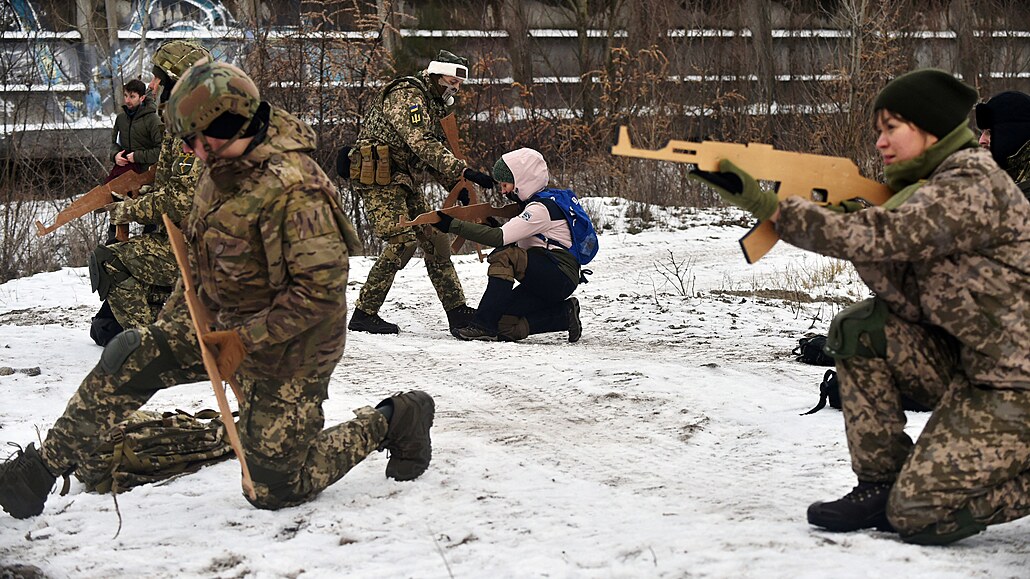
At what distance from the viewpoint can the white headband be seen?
7570 millimetres

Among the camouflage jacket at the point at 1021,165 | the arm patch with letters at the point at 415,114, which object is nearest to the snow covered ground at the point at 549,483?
the camouflage jacket at the point at 1021,165

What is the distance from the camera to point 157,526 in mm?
3861

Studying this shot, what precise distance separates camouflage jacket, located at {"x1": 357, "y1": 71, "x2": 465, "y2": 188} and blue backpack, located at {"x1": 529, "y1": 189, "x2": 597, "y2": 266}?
2.43 feet

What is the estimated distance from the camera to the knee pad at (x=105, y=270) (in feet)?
21.1

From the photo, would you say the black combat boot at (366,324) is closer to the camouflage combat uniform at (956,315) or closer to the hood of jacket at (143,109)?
the hood of jacket at (143,109)

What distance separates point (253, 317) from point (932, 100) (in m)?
2.23

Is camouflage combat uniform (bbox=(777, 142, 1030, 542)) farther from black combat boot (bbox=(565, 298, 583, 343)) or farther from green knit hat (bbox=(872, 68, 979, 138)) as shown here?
black combat boot (bbox=(565, 298, 583, 343))

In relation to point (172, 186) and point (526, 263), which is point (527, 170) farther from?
point (172, 186)

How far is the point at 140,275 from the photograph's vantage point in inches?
256

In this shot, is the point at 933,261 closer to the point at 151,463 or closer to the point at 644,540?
the point at 644,540

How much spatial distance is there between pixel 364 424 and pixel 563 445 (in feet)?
3.44

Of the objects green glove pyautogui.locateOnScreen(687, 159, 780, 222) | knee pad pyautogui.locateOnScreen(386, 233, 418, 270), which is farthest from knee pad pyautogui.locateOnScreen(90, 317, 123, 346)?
green glove pyautogui.locateOnScreen(687, 159, 780, 222)

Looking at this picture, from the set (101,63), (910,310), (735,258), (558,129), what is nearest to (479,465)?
(910,310)

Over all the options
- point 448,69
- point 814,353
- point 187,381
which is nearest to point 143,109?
point 448,69
